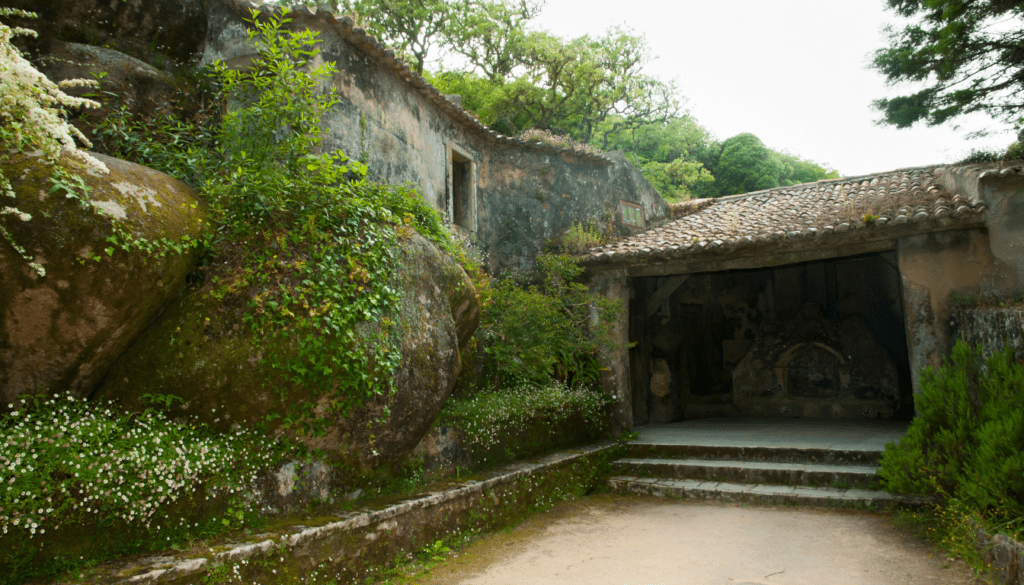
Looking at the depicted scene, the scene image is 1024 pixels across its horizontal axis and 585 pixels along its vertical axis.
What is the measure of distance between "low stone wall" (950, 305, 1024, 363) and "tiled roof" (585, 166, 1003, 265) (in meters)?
1.30

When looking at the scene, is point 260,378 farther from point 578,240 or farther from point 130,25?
point 578,240

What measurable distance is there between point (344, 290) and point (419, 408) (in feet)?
4.34

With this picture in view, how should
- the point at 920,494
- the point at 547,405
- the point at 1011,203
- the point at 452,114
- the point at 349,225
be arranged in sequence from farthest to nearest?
the point at 452,114 < the point at 547,405 < the point at 1011,203 < the point at 920,494 < the point at 349,225

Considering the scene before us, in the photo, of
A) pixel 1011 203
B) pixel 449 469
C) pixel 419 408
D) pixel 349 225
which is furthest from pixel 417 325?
pixel 1011 203

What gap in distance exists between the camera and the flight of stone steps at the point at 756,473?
7.09 meters

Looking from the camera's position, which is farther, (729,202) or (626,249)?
(729,202)

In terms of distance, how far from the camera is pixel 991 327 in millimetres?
6555

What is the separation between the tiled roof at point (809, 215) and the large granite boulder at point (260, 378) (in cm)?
545

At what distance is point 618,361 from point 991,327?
5.11 metres

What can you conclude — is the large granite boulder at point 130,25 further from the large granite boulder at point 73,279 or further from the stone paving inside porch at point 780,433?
the stone paving inside porch at point 780,433

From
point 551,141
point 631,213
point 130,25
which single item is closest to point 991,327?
point 631,213

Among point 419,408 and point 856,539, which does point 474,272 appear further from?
point 856,539

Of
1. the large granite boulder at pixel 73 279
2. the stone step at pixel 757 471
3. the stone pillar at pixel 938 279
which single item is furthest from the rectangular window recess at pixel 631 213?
the large granite boulder at pixel 73 279

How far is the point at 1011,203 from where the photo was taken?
7520 mm
